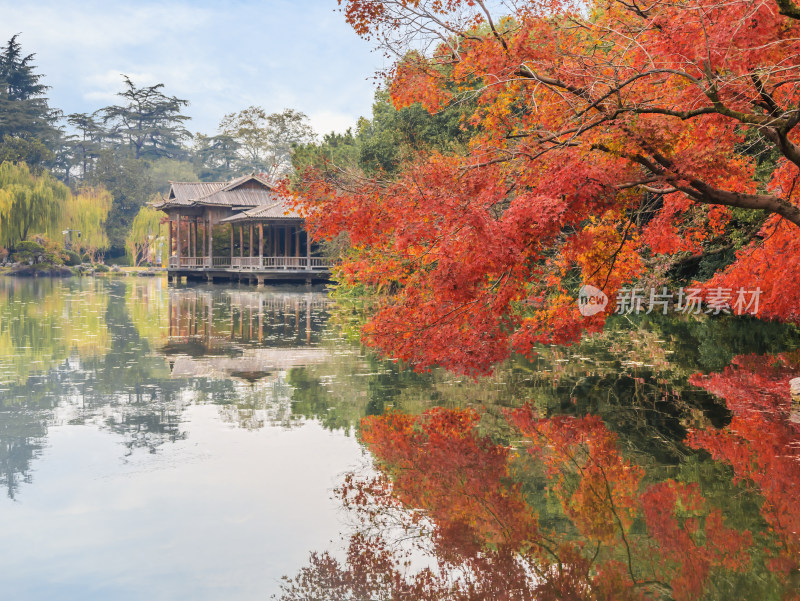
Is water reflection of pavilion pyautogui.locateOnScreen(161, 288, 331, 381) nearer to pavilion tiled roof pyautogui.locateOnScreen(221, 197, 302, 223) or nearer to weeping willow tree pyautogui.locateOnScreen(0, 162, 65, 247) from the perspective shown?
pavilion tiled roof pyautogui.locateOnScreen(221, 197, 302, 223)

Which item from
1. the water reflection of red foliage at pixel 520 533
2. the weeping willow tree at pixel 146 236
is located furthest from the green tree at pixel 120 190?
the water reflection of red foliage at pixel 520 533

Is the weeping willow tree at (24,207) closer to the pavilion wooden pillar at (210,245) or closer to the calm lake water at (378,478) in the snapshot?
the pavilion wooden pillar at (210,245)

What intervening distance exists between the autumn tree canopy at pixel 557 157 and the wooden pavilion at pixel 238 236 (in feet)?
98.3

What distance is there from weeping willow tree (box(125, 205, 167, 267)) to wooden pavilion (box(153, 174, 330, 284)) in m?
9.72

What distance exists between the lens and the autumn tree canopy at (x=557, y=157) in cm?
716

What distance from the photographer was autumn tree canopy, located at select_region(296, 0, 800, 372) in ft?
23.5

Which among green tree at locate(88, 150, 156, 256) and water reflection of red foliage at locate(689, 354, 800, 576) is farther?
green tree at locate(88, 150, 156, 256)

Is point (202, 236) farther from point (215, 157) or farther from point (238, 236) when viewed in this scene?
point (215, 157)

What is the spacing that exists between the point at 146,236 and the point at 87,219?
547cm

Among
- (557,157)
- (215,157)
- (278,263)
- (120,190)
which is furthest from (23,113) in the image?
(557,157)

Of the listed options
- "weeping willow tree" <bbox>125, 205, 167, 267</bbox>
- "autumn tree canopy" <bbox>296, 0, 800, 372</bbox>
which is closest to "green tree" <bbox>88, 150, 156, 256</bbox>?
"weeping willow tree" <bbox>125, 205, 167, 267</bbox>

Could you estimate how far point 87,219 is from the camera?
55.2 metres

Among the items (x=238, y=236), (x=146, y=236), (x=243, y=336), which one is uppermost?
(x=146, y=236)

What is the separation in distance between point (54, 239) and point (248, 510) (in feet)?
163
